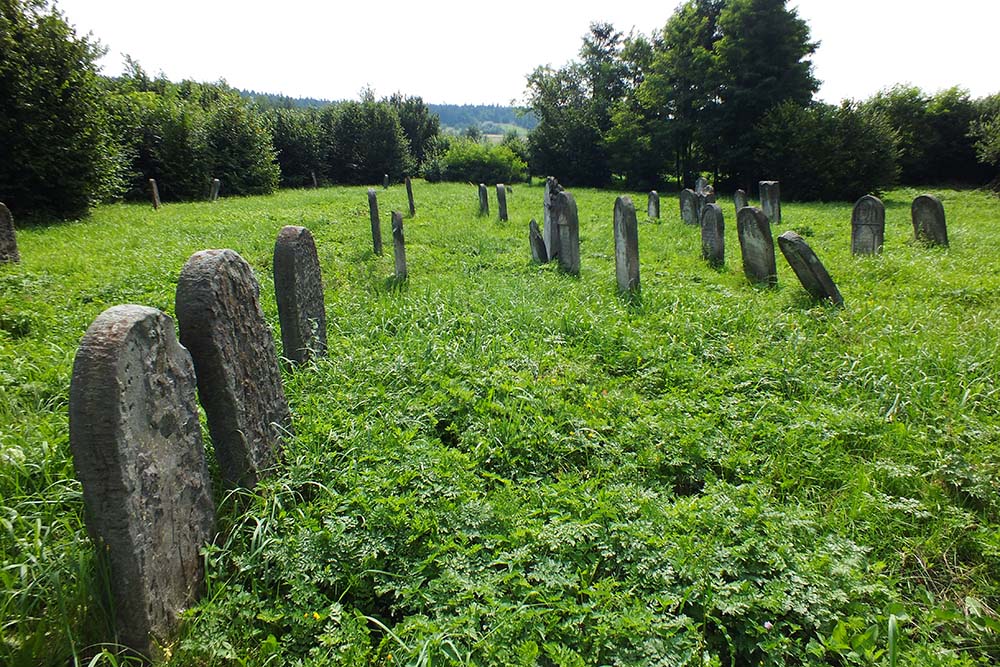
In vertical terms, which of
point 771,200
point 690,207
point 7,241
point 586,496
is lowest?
point 586,496

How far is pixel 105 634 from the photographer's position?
2.17 metres

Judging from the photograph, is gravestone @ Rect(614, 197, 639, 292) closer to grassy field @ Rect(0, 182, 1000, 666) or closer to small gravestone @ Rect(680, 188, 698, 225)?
grassy field @ Rect(0, 182, 1000, 666)

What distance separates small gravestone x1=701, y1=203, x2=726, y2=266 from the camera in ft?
29.6

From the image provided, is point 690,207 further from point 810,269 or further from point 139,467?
point 139,467

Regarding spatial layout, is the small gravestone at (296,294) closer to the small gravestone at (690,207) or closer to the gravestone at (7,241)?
the gravestone at (7,241)

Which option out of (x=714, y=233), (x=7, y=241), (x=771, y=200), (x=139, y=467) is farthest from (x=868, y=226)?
(x=7, y=241)

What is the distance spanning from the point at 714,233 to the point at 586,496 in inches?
293

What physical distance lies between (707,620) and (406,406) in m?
2.35

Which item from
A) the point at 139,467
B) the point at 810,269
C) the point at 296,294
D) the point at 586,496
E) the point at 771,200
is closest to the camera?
the point at 139,467

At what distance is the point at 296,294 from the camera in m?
4.59

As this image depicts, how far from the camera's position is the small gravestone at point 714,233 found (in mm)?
9016

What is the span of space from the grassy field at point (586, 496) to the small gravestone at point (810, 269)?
0.24m

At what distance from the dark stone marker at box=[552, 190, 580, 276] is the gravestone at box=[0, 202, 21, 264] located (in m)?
9.16

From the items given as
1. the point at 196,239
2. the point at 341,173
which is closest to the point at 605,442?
the point at 196,239
